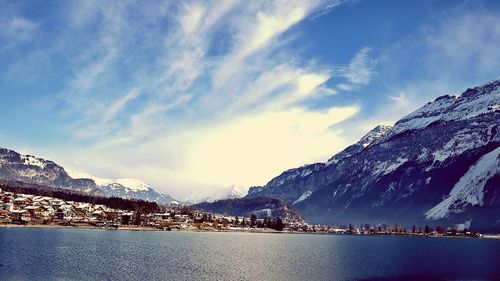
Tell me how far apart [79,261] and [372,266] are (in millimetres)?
85294

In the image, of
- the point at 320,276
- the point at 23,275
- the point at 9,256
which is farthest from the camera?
the point at 9,256

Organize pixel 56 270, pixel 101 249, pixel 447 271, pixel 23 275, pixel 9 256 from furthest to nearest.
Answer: pixel 101 249
pixel 447 271
pixel 9 256
pixel 56 270
pixel 23 275

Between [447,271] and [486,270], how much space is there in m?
13.4

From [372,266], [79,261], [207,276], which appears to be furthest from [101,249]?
[372,266]

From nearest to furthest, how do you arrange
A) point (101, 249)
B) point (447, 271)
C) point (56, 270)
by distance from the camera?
point (56, 270)
point (447, 271)
point (101, 249)

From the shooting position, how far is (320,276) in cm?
10919

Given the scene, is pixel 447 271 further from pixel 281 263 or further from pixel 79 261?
pixel 79 261

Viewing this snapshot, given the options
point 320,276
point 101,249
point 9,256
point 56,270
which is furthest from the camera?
point 101,249

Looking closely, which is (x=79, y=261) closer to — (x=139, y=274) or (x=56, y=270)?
(x=56, y=270)

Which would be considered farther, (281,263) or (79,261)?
(281,263)

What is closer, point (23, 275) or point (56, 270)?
point (23, 275)

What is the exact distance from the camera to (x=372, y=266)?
139500 mm

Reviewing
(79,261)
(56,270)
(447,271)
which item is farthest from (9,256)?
(447,271)

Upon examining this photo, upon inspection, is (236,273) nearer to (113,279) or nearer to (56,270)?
(113,279)
